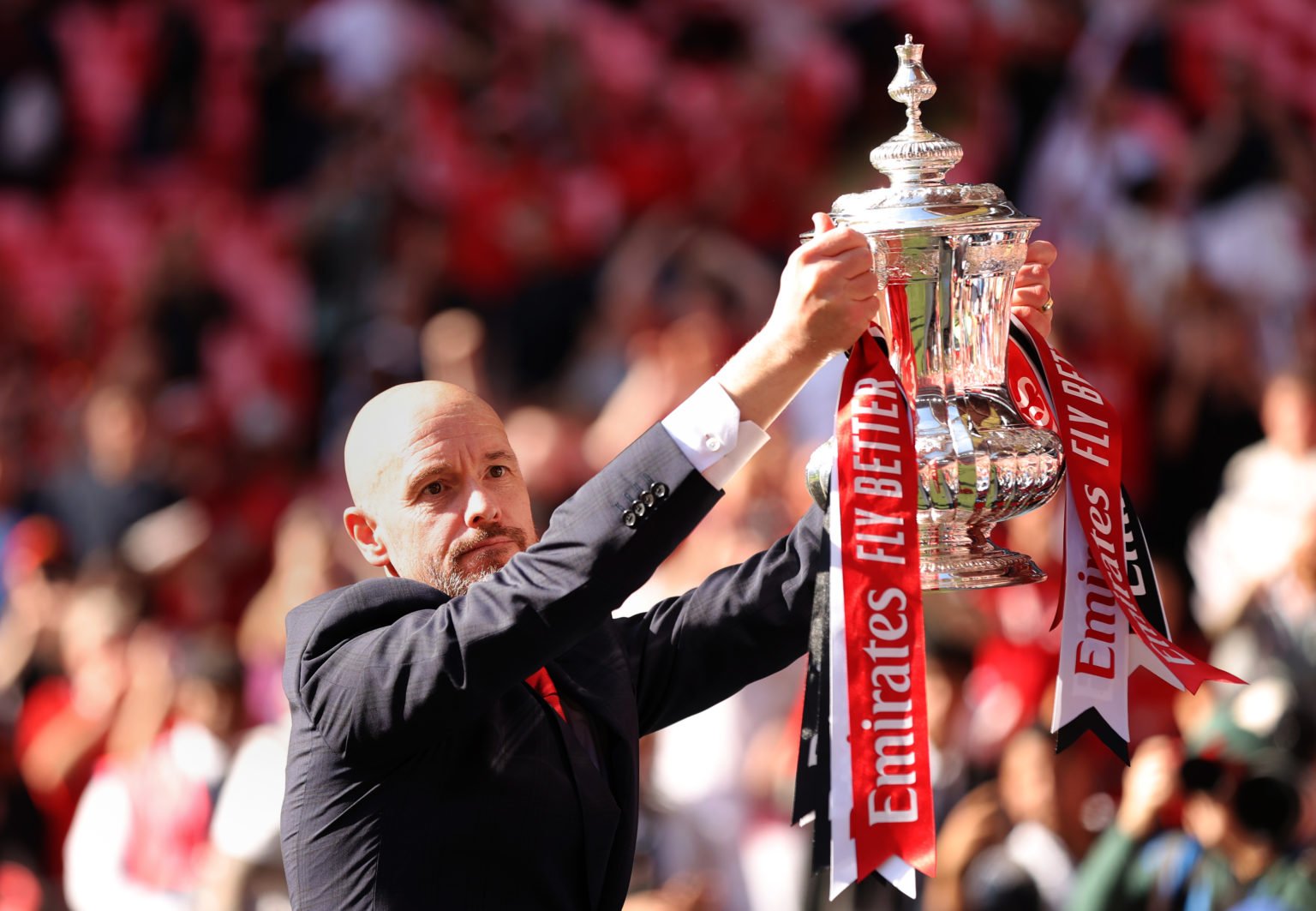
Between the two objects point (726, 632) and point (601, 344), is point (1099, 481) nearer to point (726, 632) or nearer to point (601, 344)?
point (726, 632)

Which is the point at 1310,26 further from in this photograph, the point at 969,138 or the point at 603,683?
the point at 603,683

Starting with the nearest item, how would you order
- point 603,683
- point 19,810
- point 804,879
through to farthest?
1. point 603,683
2. point 804,879
3. point 19,810

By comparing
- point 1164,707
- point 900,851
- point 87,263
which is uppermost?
point 87,263

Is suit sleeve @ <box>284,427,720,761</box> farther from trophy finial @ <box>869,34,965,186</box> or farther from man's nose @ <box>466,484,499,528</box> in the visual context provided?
trophy finial @ <box>869,34,965,186</box>

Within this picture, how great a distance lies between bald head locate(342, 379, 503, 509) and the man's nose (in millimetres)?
106

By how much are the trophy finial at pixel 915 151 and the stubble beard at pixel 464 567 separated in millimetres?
646

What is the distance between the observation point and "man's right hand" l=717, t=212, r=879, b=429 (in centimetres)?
201

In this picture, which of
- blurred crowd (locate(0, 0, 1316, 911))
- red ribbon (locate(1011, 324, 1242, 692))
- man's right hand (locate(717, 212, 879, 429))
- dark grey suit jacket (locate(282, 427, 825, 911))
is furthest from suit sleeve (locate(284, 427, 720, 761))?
blurred crowd (locate(0, 0, 1316, 911))

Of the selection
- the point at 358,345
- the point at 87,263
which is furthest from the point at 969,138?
the point at 87,263

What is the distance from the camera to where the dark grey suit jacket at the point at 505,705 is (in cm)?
209

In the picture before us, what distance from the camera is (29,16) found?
28.8ft

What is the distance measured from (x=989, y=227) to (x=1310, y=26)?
21.1 ft

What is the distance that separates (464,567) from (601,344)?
4793 mm

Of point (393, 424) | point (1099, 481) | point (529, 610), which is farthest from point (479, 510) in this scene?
point (1099, 481)
